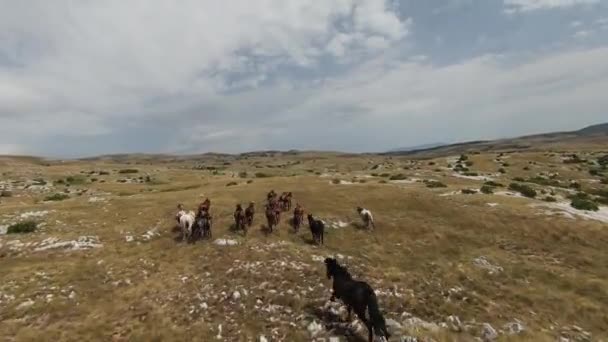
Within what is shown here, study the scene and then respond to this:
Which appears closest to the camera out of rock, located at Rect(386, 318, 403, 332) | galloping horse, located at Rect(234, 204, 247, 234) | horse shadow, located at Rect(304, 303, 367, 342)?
horse shadow, located at Rect(304, 303, 367, 342)

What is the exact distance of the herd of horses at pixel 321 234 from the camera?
15.9 metres

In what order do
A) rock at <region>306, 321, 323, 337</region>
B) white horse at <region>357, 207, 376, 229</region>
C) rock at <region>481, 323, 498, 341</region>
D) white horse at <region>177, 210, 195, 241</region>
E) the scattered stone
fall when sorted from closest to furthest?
rock at <region>306, 321, 323, 337</region> < rock at <region>481, 323, 498, 341</region> < the scattered stone < white horse at <region>177, 210, 195, 241</region> < white horse at <region>357, 207, 376, 229</region>

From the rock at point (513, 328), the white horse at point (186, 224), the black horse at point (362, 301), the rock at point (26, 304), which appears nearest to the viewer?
the black horse at point (362, 301)

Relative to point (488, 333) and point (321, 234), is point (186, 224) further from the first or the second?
point (488, 333)

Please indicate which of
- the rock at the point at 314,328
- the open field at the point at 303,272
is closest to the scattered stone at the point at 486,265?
the open field at the point at 303,272

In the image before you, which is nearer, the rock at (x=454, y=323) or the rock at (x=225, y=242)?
the rock at (x=454, y=323)

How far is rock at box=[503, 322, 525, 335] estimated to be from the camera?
17.6 metres

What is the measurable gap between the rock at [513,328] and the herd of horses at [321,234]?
557cm

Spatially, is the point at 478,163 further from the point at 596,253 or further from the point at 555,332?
the point at 555,332

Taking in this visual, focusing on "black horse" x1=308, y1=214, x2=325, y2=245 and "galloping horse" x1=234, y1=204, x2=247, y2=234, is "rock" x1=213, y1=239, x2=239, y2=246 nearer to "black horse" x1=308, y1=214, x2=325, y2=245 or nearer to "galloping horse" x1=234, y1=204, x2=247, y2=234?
"galloping horse" x1=234, y1=204, x2=247, y2=234

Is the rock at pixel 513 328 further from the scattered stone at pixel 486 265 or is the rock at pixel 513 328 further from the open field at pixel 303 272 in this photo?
the scattered stone at pixel 486 265

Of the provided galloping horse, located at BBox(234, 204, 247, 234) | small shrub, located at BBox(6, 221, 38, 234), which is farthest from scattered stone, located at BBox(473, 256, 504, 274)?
small shrub, located at BBox(6, 221, 38, 234)

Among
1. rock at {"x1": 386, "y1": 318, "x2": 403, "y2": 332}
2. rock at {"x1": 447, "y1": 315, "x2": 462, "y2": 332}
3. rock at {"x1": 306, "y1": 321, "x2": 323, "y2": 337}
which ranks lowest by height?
rock at {"x1": 447, "y1": 315, "x2": 462, "y2": 332}

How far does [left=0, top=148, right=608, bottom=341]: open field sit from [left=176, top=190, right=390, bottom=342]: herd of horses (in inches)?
34.4
